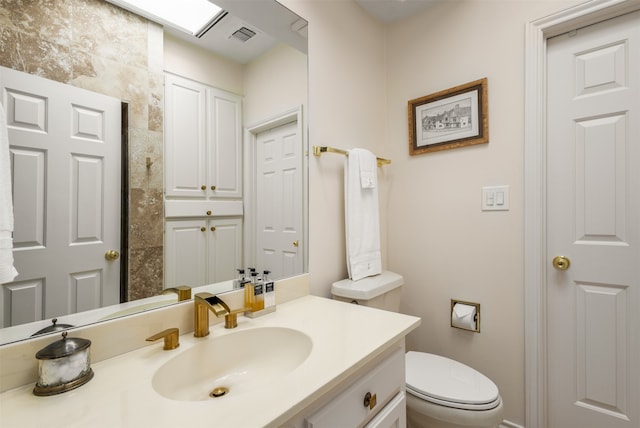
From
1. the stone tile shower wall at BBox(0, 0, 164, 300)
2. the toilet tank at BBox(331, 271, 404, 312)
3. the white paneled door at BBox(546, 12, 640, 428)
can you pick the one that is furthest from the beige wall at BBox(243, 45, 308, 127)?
the white paneled door at BBox(546, 12, 640, 428)

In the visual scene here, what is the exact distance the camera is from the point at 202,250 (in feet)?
3.30

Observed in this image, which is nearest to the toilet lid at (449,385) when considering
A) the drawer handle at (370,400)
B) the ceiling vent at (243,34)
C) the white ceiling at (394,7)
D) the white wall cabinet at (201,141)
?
the drawer handle at (370,400)

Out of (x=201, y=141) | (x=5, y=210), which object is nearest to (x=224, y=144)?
(x=201, y=141)

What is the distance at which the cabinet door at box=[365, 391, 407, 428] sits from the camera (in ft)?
2.76

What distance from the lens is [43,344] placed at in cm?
67

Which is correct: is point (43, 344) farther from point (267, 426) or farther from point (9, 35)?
point (9, 35)

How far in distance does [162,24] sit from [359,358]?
110 centimetres

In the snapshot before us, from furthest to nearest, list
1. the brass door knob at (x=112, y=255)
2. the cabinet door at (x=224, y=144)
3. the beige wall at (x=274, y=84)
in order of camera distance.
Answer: the beige wall at (x=274, y=84) → the cabinet door at (x=224, y=144) → the brass door knob at (x=112, y=255)

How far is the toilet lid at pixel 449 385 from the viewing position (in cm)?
110

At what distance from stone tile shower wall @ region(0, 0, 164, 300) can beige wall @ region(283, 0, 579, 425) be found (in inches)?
27.4

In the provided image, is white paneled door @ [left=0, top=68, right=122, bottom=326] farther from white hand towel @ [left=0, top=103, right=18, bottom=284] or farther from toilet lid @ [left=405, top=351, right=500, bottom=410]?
toilet lid @ [left=405, top=351, right=500, bottom=410]

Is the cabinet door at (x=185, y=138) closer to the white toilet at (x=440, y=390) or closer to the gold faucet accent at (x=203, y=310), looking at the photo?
the gold faucet accent at (x=203, y=310)

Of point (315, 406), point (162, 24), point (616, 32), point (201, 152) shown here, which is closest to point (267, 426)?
point (315, 406)

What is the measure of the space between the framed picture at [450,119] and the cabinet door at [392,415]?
1261mm
